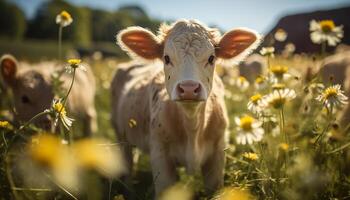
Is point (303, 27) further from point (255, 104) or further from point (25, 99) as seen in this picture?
point (25, 99)

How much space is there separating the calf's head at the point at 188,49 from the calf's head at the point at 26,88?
1.82 m

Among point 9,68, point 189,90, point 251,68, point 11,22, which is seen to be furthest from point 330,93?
point 11,22

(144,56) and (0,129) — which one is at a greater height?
(144,56)

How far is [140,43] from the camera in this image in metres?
4.02

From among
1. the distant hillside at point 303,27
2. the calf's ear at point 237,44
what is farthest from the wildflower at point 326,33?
the distant hillside at point 303,27

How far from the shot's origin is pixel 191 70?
321cm

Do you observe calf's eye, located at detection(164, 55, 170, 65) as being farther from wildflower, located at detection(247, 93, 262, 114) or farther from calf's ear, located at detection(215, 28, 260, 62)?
wildflower, located at detection(247, 93, 262, 114)

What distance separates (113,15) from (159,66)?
9032cm

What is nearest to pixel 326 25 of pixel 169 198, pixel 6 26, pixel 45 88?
pixel 169 198

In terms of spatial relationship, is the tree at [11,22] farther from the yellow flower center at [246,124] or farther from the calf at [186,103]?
the yellow flower center at [246,124]

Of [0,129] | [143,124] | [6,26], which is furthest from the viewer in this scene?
[6,26]

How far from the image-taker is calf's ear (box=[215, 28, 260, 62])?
385cm

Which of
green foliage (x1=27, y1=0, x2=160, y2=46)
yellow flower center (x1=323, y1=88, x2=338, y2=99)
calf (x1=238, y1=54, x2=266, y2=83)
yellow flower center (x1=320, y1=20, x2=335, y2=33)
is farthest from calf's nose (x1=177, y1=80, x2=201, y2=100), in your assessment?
green foliage (x1=27, y1=0, x2=160, y2=46)

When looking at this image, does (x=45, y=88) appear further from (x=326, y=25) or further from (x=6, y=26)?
(x=6, y=26)
